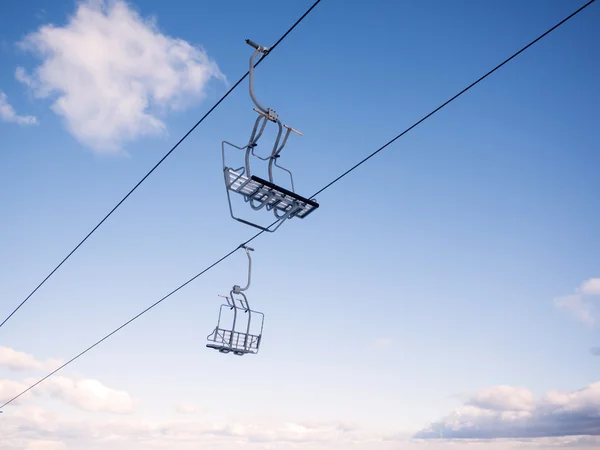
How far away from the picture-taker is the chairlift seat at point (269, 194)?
10.7 m

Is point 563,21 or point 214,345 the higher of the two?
point 563,21

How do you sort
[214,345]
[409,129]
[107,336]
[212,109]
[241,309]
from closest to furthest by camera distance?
[409,129]
[212,109]
[214,345]
[241,309]
[107,336]

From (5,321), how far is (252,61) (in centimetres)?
2465

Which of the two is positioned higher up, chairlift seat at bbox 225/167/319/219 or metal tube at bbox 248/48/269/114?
metal tube at bbox 248/48/269/114

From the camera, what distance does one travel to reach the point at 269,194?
35.4ft

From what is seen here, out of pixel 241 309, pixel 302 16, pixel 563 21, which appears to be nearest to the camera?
pixel 563 21

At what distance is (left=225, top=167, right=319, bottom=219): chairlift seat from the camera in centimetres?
1066

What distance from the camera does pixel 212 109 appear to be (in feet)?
41.2

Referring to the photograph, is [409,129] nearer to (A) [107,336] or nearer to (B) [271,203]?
(B) [271,203]

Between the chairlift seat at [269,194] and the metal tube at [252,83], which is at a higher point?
the metal tube at [252,83]

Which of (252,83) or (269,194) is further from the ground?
(252,83)

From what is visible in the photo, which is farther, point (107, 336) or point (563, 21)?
point (107, 336)

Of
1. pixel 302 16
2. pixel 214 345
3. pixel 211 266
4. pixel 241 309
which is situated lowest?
pixel 214 345

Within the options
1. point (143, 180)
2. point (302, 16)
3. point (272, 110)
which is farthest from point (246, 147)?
point (143, 180)
